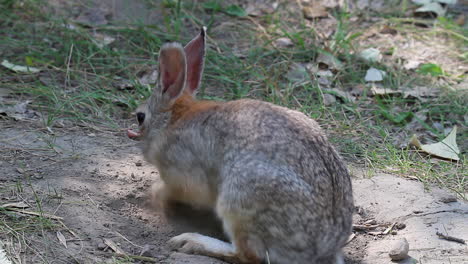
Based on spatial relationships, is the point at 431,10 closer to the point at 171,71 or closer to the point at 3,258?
the point at 171,71

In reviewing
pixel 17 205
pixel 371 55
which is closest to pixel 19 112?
pixel 17 205

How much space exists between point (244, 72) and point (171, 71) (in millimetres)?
1941

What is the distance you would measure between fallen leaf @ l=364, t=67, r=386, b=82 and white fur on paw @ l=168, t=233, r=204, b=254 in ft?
10.2

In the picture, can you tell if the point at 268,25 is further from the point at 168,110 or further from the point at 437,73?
the point at 168,110

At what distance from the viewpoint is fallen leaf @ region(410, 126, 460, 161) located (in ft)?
18.7

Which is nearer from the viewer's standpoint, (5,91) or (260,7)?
(5,91)

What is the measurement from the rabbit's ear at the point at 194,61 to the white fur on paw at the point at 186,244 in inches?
47.1

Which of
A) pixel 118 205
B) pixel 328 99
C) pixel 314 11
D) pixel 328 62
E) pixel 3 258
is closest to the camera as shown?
pixel 3 258

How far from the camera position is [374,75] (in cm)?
694

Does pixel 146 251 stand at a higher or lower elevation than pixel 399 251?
lower

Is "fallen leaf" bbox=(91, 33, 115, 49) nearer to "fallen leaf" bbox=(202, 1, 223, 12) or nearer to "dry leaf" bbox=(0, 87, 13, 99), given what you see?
"dry leaf" bbox=(0, 87, 13, 99)

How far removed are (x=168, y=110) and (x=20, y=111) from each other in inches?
66.9

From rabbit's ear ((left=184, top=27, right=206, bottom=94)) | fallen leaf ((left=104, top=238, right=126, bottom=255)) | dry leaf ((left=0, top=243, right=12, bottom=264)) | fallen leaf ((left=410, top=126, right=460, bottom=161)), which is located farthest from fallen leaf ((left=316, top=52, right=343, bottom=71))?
dry leaf ((left=0, top=243, right=12, bottom=264))

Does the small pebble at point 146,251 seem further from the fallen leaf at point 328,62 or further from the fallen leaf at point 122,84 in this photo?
the fallen leaf at point 328,62
